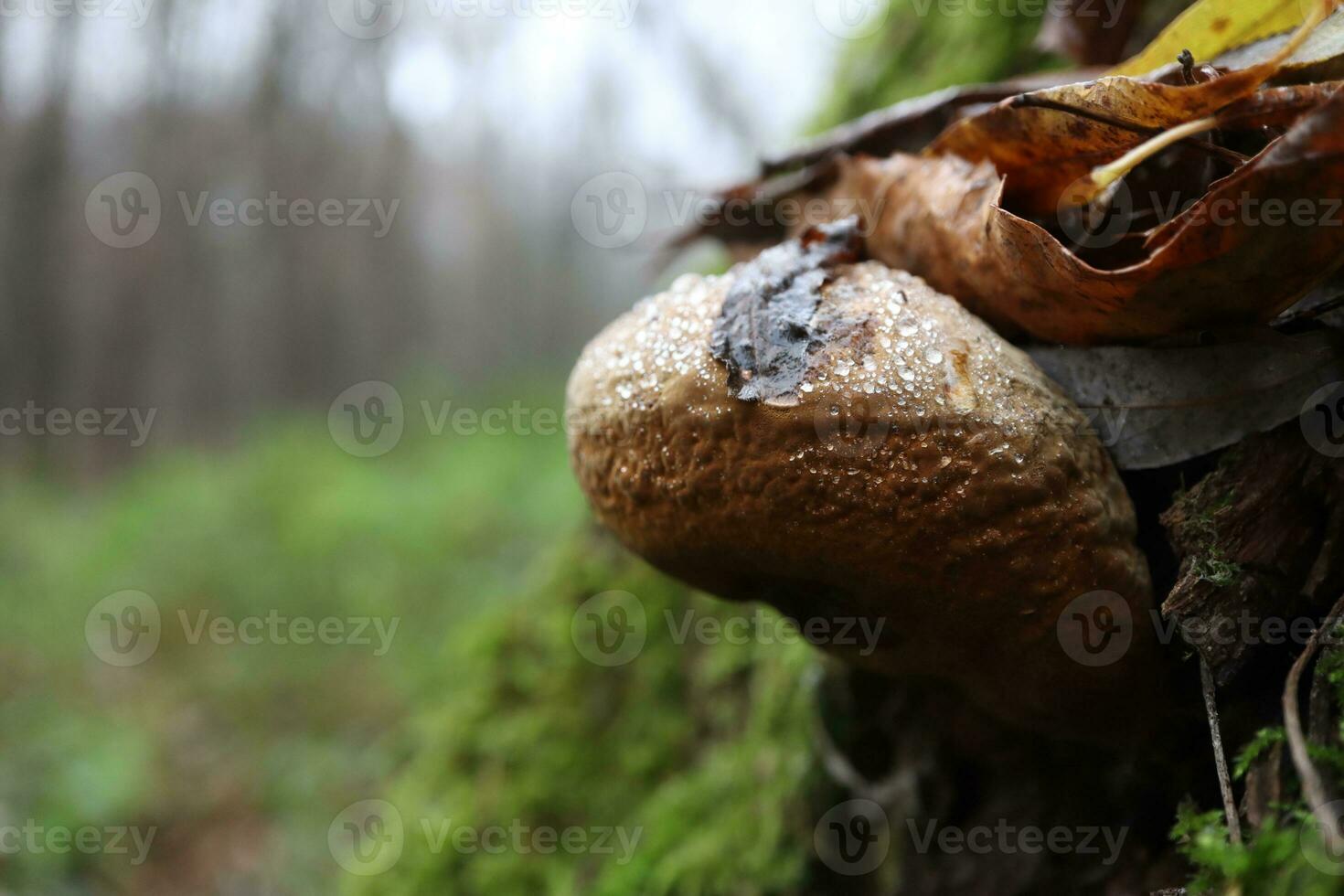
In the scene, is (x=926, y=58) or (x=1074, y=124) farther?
(x=926, y=58)

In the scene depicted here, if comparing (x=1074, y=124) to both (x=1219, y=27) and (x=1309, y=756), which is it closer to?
(x=1219, y=27)

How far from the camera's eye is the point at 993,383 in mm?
911

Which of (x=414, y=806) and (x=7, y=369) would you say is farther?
(x=7, y=369)

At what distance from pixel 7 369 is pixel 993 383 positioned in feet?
37.6

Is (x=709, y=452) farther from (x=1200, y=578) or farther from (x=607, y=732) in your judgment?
(x=607, y=732)

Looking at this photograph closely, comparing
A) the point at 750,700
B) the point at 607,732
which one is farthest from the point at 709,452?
the point at 607,732
